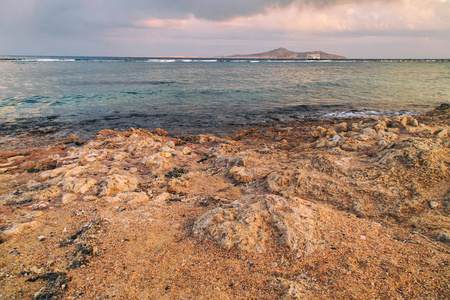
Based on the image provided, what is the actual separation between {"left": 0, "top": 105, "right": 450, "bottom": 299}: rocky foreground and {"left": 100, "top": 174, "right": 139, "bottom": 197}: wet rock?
0.02 meters

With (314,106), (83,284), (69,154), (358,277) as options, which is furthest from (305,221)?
(314,106)

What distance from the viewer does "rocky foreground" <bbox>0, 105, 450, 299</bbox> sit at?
7.11 ft

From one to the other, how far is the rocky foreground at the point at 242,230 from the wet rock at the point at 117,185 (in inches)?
0.9

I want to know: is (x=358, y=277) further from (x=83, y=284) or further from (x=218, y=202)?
(x=83, y=284)

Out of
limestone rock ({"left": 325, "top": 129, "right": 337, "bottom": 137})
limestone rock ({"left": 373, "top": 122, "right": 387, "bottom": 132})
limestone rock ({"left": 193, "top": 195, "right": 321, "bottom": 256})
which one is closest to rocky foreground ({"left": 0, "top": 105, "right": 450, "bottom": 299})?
limestone rock ({"left": 193, "top": 195, "right": 321, "bottom": 256})

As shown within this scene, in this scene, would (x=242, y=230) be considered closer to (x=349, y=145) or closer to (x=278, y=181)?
(x=278, y=181)

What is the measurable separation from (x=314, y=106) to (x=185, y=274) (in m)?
14.1

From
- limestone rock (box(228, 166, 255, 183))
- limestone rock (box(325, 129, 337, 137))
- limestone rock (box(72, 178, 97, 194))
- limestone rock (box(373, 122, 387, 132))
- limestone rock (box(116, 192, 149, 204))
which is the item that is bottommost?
limestone rock (box(116, 192, 149, 204))

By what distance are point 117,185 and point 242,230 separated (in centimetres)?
272

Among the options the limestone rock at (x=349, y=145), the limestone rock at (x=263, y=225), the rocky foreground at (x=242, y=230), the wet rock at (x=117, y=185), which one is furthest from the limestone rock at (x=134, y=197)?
the limestone rock at (x=349, y=145)

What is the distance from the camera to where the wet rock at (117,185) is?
411 centimetres

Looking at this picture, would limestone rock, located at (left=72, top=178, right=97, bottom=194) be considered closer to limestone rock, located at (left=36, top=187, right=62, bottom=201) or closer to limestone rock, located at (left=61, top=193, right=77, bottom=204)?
limestone rock, located at (left=61, top=193, right=77, bottom=204)

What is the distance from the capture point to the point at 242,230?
8.90 feet

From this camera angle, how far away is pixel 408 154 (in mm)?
3572
